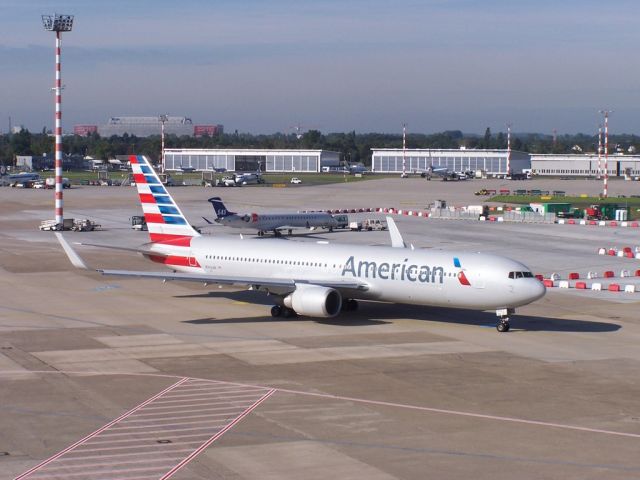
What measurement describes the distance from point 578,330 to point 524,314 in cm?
486

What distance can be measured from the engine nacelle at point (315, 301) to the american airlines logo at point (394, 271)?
6.26 ft

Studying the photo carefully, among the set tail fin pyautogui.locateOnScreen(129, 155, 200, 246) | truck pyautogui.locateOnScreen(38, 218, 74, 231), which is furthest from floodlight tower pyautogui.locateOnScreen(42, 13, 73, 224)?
tail fin pyautogui.locateOnScreen(129, 155, 200, 246)

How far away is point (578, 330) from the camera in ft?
159

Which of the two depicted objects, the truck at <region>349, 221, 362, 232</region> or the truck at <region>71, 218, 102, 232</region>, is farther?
the truck at <region>349, 221, 362, 232</region>

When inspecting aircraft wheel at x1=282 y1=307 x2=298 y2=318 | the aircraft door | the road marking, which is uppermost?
the aircraft door

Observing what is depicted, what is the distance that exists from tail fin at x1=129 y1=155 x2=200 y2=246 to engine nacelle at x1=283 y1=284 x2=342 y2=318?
1058cm

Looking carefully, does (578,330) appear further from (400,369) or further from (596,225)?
(596,225)

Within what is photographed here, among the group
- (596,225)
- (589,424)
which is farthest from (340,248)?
(596,225)

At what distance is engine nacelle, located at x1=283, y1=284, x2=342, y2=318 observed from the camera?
48.3 m

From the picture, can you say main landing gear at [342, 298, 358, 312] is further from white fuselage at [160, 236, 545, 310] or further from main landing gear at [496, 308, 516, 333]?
main landing gear at [496, 308, 516, 333]

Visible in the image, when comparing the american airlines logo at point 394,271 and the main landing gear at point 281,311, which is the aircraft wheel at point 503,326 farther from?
the main landing gear at point 281,311

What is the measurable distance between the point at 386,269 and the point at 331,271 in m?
3.41

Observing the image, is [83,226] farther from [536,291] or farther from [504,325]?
[536,291]

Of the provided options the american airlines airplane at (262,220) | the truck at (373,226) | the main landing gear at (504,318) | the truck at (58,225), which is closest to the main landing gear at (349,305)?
the main landing gear at (504,318)
